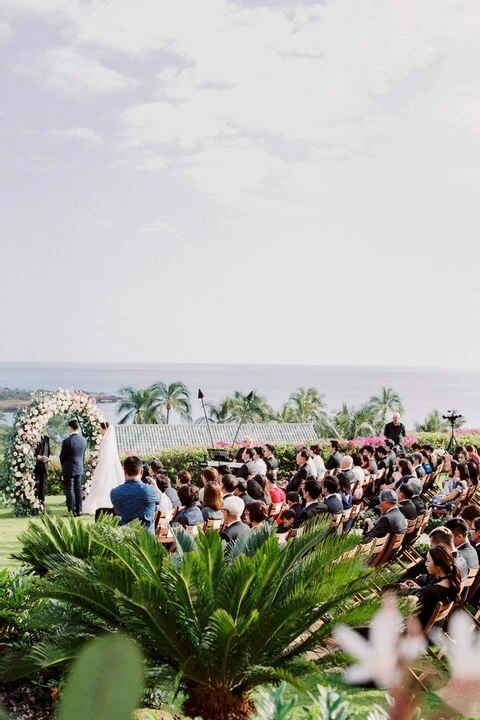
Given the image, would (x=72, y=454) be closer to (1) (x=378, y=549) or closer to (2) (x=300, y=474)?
(2) (x=300, y=474)

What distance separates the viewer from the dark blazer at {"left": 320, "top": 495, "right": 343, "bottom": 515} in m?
10.5

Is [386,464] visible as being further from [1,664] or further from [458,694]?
[458,694]

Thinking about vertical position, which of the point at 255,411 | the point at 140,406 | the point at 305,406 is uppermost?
the point at 305,406

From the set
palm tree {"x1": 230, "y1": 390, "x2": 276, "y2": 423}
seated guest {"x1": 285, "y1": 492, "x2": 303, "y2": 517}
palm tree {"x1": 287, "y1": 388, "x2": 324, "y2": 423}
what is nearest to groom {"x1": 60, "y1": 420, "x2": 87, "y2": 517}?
seated guest {"x1": 285, "y1": 492, "x2": 303, "y2": 517}

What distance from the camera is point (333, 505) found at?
415 inches

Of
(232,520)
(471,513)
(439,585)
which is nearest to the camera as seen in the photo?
(439,585)

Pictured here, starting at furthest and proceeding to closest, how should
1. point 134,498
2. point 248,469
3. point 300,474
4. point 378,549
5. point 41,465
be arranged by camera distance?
point 41,465 < point 300,474 < point 248,469 < point 378,549 < point 134,498

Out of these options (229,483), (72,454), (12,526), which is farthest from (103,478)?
(229,483)

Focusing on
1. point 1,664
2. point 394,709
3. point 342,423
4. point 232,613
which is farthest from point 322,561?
point 342,423

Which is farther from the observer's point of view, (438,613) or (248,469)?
(248,469)

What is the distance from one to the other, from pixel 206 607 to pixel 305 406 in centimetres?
7433

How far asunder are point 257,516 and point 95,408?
9.09m

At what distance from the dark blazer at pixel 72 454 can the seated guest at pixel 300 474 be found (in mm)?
3784

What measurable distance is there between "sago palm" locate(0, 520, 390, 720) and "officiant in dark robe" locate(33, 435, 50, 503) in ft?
34.8
